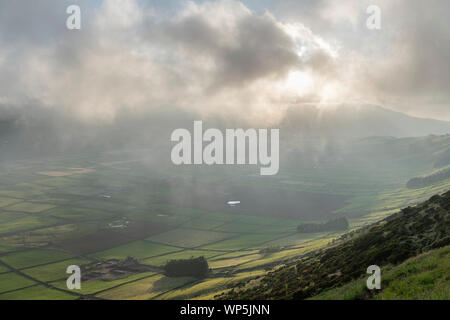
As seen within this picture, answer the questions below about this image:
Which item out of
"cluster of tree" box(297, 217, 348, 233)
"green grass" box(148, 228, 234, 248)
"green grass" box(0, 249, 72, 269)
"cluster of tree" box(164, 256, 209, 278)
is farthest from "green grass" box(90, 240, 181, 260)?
"cluster of tree" box(297, 217, 348, 233)

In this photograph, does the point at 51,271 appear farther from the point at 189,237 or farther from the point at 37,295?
the point at 189,237

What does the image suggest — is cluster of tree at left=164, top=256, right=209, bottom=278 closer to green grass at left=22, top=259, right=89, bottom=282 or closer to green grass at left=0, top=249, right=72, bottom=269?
green grass at left=22, top=259, right=89, bottom=282

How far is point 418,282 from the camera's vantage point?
2005 centimetres

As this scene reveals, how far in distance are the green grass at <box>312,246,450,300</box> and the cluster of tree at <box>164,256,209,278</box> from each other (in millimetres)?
82173

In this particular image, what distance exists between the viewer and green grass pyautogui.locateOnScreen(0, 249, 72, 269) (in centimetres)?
12630

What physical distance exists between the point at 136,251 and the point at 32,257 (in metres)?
42.1

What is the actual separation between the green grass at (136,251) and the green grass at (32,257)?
14.8m

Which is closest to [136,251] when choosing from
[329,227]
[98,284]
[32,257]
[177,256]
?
[177,256]

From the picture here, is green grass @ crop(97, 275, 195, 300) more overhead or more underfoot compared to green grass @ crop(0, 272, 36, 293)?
more overhead

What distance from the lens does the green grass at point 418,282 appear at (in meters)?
18.0
